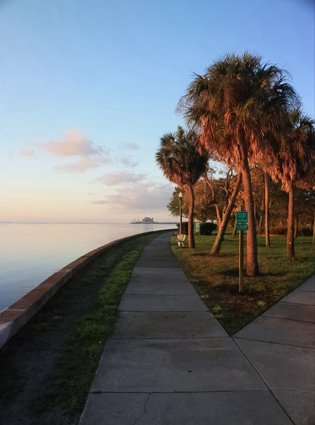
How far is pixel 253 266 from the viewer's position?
43.4 ft

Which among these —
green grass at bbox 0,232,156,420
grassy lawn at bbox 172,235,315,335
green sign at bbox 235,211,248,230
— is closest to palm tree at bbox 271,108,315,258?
grassy lawn at bbox 172,235,315,335

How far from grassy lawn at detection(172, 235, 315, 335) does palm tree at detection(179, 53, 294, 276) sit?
Answer: 3.88 feet

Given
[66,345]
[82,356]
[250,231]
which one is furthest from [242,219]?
[82,356]

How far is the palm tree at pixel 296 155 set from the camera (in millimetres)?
18469

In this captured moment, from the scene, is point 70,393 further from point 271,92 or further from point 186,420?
point 271,92

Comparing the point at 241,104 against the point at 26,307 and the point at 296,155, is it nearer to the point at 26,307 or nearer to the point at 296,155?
the point at 296,155

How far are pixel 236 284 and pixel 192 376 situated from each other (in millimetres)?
6783

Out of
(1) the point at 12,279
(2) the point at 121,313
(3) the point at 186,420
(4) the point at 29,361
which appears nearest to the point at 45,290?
(2) the point at 121,313

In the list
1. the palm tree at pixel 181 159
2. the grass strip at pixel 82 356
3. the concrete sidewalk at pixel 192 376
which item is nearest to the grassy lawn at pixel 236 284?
the concrete sidewalk at pixel 192 376

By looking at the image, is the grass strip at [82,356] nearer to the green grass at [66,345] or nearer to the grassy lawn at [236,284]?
the green grass at [66,345]

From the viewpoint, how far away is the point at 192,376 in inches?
184

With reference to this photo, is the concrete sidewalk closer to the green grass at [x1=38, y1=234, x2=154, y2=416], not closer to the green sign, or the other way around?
the green grass at [x1=38, y1=234, x2=154, y2=416]

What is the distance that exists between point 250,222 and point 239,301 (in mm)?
4910

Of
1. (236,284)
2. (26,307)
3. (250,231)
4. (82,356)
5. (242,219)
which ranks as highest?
(242,219)
